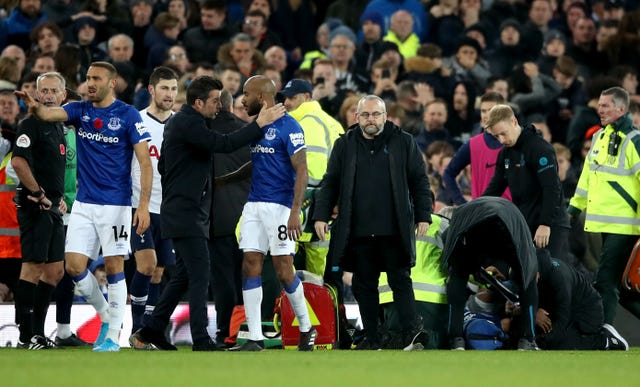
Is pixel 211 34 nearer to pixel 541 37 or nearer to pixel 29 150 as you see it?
pixel 541 37

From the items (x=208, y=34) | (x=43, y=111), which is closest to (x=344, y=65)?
(x=208, y=34)

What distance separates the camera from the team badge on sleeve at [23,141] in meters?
12.6

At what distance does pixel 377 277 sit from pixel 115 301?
2.48 m

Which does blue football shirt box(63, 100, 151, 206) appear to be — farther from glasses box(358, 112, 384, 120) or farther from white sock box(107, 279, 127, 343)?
glasses box(358, 112, 384, 120)

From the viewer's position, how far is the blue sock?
13.1 metres

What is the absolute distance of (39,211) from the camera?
1278cm

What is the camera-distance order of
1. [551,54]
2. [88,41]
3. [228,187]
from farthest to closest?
[551,54] < [88,41] < [228,187]

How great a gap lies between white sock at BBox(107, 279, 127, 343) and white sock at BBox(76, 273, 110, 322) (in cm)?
59

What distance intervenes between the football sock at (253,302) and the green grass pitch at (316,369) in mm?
465

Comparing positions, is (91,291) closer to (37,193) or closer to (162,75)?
(37,193)

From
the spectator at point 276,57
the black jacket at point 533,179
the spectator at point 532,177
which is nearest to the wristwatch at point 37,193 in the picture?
the spectator at point 532,177

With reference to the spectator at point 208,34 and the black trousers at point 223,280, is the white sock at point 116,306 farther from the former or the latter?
the spectator at point 208,34

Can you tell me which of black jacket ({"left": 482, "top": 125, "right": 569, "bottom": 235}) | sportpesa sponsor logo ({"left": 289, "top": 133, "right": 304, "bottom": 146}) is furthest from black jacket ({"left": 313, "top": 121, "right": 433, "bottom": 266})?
black jacket ({"left": 482, "top": 125, "right": 569, "bottom": 235})

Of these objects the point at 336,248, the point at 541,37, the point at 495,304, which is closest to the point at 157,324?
the point at 336,248
